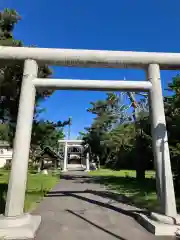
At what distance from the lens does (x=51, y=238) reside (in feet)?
15.7

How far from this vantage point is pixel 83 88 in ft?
21.4

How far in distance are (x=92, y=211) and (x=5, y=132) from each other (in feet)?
23.8

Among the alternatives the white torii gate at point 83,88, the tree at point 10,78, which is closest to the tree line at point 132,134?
the white torii gate at point 83,88

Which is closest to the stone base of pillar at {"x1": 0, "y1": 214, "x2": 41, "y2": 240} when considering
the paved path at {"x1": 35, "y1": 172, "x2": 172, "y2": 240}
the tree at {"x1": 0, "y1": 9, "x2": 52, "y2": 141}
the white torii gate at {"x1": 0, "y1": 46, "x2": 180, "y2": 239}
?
the white torii gate at {"x1": 0, "y1": 46, "x2": 180, "y2": 239}

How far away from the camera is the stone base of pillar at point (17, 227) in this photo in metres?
4.72

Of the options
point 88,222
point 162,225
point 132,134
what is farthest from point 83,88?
point 132,134

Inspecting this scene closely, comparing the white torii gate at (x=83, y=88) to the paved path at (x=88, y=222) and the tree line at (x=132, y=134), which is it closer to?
the paved path at (x=88, y=222)

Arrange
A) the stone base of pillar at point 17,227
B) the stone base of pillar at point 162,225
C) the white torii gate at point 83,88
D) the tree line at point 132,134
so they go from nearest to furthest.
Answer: the stone base of pillar at point 17,227 → the stone base of pillar at point 162,225 → the white torii gate at point 83,88 → the tree line at point 132,134

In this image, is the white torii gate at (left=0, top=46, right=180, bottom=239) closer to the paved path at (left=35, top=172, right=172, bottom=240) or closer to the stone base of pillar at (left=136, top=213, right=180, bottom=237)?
the stone base of pillar at (left=136, top=213, right=180, bottom=237)

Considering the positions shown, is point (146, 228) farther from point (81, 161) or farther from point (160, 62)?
point (81, 161)

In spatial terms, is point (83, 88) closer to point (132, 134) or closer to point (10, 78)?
point (10, 78)

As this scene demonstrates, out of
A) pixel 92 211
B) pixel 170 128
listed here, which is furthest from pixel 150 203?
pixel 170 128

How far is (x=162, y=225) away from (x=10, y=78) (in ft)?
30.6

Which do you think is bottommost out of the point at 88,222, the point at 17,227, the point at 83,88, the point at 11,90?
the point at 88,222
